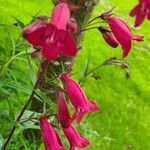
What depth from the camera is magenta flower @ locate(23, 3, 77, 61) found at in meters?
1.59

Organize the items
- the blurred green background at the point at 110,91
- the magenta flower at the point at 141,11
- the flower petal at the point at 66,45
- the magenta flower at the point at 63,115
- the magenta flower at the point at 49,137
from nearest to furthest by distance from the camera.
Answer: the flower petal at the point at 66,45, the magenta flower at the point at 141,11, the magenta flower at the point at 63,115, the magenta flower at the point at 49,137, the blurred green background at the point at 110,91

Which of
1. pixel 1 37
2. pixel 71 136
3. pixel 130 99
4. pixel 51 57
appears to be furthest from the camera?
pixel 130 99

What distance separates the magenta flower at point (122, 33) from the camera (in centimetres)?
193

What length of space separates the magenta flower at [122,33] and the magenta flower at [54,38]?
304mm

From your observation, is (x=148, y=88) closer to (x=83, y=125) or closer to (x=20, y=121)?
(x=83, y=125)

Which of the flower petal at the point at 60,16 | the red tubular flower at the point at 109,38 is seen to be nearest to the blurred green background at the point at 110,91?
the red tubular flower at the point at 109,38

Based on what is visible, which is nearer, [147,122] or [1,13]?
[147,122]

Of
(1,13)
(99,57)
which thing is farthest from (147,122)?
(1,13)

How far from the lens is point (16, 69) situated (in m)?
3.37

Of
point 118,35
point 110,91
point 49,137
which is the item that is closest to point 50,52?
point 118,35

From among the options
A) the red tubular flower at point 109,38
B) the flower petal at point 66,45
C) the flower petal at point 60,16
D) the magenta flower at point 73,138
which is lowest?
the magenta flower at point 73,138

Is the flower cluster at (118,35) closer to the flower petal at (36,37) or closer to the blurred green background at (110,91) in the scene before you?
the flower petal at (36,37)

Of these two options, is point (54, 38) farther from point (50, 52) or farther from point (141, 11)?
point (141, 11)

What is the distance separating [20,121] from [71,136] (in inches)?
12.7
